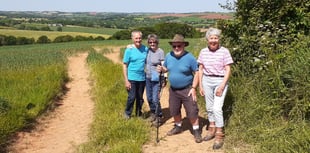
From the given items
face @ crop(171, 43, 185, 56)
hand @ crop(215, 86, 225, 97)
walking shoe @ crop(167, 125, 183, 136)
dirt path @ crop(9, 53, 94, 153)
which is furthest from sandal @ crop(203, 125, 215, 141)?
dirt path @ crop(9, 53, 94, 153)

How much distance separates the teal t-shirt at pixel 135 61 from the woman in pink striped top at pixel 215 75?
57.7 inches

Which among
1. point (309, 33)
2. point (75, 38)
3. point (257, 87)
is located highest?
point (309, 33)

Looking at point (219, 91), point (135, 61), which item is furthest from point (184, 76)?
point (135, 61)

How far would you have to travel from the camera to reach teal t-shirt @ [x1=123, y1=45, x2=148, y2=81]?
672 cm

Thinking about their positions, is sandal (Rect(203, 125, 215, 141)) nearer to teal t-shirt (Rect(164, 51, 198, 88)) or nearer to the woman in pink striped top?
the woman in pink striped top

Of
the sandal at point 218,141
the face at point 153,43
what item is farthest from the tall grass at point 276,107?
the face at point 153,43

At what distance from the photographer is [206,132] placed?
21.4 feet

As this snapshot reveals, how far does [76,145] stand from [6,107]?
1974 millimetres

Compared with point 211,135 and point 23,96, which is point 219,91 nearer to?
point 211,135

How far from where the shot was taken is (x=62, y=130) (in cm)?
770

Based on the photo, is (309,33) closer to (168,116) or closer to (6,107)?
(168,116)

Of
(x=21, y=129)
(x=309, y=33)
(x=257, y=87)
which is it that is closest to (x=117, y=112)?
(x=21, y=129)

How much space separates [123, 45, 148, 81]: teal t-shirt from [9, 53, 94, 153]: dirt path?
1497 millimetres

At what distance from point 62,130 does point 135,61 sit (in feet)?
7.64
